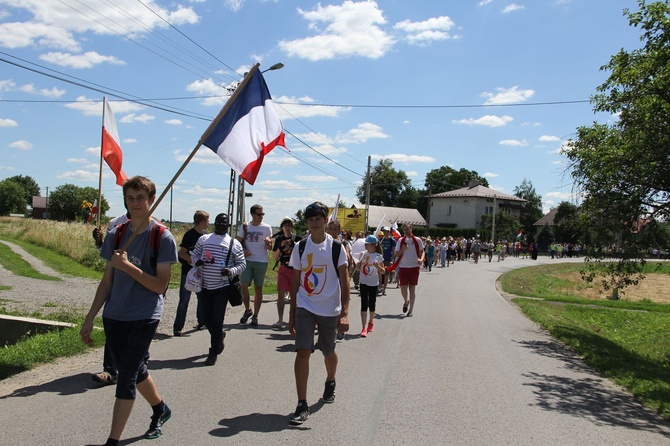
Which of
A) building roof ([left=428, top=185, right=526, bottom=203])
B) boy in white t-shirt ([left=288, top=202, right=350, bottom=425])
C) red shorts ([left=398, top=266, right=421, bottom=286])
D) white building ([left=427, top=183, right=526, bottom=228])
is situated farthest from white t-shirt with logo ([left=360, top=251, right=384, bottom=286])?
building roof ([left=428, top=185, right=526, bottom=203])

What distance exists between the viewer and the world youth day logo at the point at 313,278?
205 inches

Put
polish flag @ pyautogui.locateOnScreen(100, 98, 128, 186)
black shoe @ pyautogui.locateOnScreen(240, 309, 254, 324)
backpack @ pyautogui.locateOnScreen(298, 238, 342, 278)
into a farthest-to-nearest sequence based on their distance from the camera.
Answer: black shoe @ pyautogui.locateOnScreen(240, 309, 254, 324) → polish flag @ pyautogui.locateOnScreen(100, 98, 128, 186) → backpack @ pyautogui.locateOnScreen(298, 238, 342, 278)

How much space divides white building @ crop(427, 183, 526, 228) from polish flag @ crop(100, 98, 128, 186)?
8201 cm

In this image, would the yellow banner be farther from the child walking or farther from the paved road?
the paved road

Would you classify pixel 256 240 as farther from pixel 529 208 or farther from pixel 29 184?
pixel 29 184

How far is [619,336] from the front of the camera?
15.0 metres

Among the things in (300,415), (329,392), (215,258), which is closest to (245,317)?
(215,258)

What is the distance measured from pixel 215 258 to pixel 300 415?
9.75 ft

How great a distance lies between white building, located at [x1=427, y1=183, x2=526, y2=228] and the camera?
293 feet

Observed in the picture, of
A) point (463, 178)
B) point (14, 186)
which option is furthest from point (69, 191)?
point (463, 178)

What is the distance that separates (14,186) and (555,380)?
122258 millimetres

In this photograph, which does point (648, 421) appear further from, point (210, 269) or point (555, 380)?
point (210, 269)

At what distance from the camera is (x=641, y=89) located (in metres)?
10.4

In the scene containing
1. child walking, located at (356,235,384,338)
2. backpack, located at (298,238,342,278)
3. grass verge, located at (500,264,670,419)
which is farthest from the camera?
child walking, located at (356,235,384,338)
